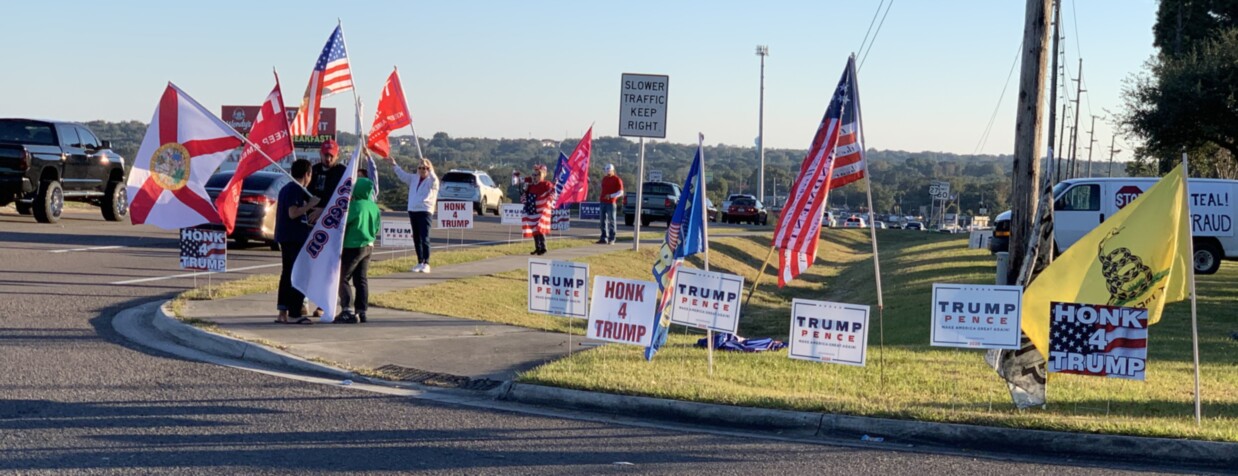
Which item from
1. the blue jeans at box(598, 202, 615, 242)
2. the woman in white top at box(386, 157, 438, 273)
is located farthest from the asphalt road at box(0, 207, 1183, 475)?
the blue jeans at box(598, 202, 615, 242)

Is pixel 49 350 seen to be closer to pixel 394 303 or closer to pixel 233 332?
pixel 233 332

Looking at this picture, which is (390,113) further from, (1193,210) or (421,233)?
(1193,210)

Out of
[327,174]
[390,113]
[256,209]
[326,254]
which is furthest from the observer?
[256,209]

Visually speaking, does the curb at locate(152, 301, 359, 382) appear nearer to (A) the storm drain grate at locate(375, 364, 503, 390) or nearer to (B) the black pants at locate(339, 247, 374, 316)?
(A) the storm drain grate at locate(375, 364, 503, 390)

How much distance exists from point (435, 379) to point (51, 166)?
1704 cm

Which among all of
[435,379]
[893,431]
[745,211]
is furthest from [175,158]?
[745,211]

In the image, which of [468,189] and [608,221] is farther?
[468,189]

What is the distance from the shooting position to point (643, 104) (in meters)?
21.0

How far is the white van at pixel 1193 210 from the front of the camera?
23.9 meters

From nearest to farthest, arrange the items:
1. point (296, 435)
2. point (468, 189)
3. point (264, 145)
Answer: point (296, 435)
point (264, 145)
point (468, 189)

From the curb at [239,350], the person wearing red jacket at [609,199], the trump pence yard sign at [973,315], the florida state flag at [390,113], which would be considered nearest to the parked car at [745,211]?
the person wearing red jacket at [609,199]

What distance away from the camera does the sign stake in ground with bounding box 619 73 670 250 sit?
20938 mm

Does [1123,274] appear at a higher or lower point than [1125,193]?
lower

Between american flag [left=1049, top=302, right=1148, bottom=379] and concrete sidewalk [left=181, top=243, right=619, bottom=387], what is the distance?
405 centimetres
